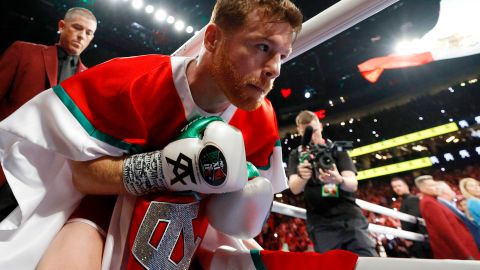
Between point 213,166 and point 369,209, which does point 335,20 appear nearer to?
point 213,166

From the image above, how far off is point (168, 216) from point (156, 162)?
95 mm

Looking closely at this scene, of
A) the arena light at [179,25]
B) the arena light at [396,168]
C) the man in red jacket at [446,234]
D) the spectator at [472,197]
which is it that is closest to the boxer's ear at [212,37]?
the man in red jacket at [446,234]

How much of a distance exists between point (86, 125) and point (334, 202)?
1226 millimetres

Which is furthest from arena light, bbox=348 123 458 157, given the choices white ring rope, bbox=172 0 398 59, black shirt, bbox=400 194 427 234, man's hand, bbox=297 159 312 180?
white ring rope, bbox=172 0 398 59

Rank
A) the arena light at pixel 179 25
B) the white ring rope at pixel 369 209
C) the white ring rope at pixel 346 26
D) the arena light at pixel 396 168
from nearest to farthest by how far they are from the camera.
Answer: the white ring rope at pixel 346 26
the white ring rope at pixel 369 209
the arena light at pixel 179 25
the arena light at pixel 396 168

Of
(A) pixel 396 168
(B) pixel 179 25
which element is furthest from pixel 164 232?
(A) pixel 396 168

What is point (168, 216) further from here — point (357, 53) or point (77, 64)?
point (357, 53)

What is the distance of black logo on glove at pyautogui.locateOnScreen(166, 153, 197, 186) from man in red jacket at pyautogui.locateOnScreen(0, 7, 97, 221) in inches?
44.9

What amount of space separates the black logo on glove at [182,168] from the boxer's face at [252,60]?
0.62 feet

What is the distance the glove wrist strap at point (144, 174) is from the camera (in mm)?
535

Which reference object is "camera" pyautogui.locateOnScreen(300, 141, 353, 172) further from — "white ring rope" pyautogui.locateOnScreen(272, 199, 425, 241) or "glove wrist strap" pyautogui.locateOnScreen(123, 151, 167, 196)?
"glove wrist strap" pyautogui.locateOnScreen(123, 151, 167, 196)

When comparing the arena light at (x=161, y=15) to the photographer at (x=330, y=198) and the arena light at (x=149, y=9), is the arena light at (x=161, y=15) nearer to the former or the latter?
the arena light at (x=149, y=9)

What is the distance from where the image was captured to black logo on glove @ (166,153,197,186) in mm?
503

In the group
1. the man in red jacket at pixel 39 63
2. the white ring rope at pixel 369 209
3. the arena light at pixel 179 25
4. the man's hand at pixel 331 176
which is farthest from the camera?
the arena light at pixel 179 25
